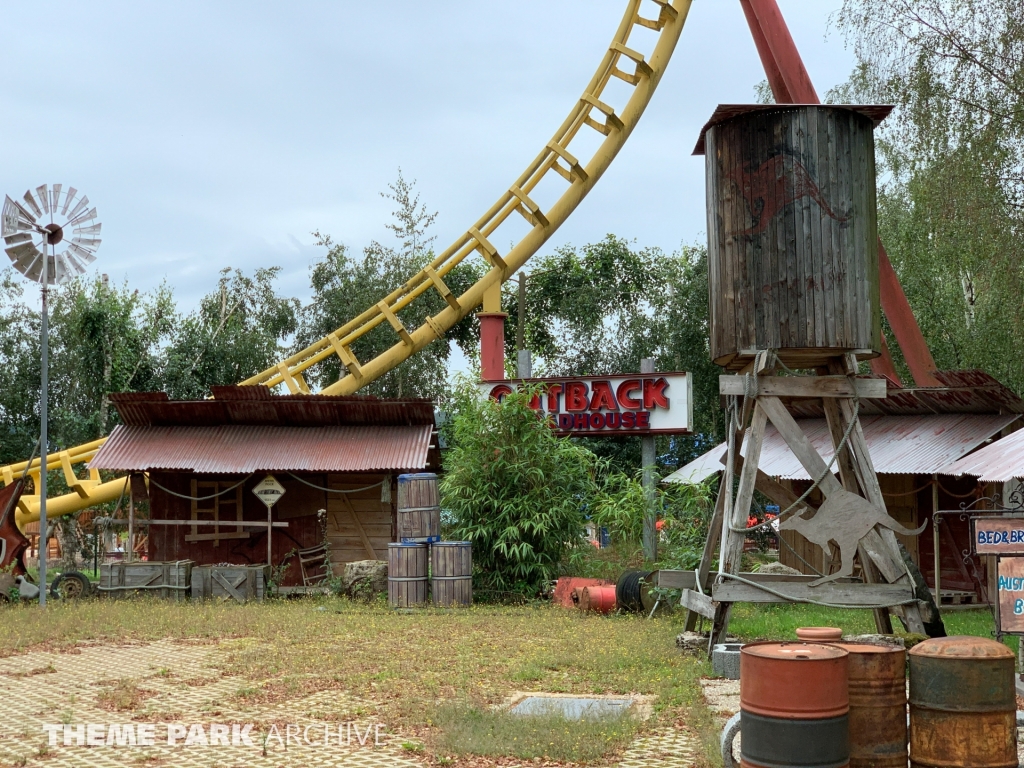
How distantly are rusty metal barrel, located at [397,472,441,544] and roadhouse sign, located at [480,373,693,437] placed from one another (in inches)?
148

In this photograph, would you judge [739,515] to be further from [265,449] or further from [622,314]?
[622,314]

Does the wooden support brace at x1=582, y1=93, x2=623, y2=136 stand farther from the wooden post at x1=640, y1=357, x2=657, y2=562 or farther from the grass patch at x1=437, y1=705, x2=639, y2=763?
the grass patch at x1=437, y1=705, x2=639, y2=763

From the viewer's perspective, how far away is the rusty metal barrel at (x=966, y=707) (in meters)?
5.76

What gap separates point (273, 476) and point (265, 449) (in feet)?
1.63

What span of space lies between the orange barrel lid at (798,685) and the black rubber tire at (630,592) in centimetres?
882

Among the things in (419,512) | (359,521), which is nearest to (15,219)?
(359,521)

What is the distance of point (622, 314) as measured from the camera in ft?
103

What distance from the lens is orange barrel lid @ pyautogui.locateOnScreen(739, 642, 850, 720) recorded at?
553 centimetres

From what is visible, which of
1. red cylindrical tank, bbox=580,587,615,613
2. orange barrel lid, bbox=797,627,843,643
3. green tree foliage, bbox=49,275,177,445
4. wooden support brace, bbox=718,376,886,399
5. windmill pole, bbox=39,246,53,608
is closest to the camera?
orange barrel lid, bbox=797,627,843,643

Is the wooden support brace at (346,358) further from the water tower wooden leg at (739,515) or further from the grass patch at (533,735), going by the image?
the grass patch at (533,735)

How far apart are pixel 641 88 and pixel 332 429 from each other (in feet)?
30.5

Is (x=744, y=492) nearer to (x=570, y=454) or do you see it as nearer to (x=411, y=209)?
(x=570, y=454)

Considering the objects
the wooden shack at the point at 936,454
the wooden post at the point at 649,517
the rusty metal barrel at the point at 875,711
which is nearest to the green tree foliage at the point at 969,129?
the wooden shack at the point at 936,454

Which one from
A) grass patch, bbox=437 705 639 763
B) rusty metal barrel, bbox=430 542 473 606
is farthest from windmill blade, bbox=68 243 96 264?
grass patch, bbox=437 705 639 763
